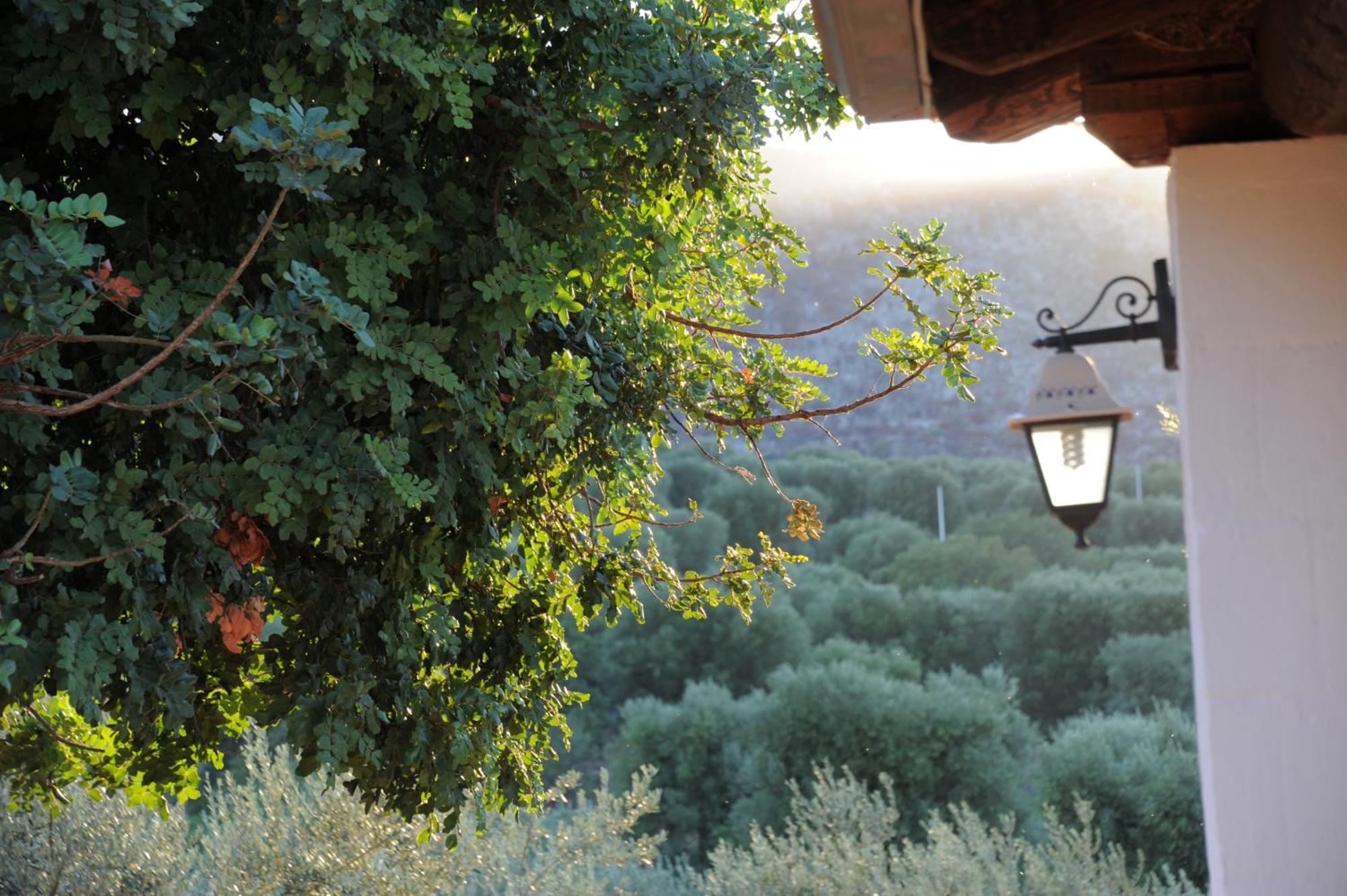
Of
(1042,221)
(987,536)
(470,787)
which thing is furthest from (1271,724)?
(1042,221)

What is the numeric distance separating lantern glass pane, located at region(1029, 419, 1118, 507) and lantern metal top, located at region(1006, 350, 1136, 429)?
0.02 m

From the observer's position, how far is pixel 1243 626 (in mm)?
1711

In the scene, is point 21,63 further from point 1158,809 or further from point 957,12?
point 1158,809

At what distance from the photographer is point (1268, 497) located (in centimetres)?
172

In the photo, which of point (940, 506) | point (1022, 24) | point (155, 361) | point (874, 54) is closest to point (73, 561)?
point (155, 361)

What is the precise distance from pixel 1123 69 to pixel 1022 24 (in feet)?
1.16

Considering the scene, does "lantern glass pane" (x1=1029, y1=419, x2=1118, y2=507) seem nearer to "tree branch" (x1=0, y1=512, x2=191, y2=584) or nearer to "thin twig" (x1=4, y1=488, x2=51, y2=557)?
"tree branch" (x1=0, y1=512, x2=191, y2=584)

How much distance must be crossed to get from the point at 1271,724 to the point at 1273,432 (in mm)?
408

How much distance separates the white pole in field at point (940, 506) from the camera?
17.3 m

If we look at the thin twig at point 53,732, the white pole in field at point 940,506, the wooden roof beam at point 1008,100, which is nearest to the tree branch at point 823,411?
the wooden roof beam at point 1008,100

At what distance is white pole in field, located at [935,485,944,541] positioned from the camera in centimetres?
1727

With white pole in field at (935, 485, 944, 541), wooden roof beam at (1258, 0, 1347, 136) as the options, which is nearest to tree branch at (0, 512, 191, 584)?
wooden roof beam at (1258, 0, 1347, 136)

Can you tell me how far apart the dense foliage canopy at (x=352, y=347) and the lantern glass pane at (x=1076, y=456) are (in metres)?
0.24

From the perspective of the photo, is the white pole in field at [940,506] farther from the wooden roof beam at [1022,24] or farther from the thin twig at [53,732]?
the wooden roof beam at [1022,24]
